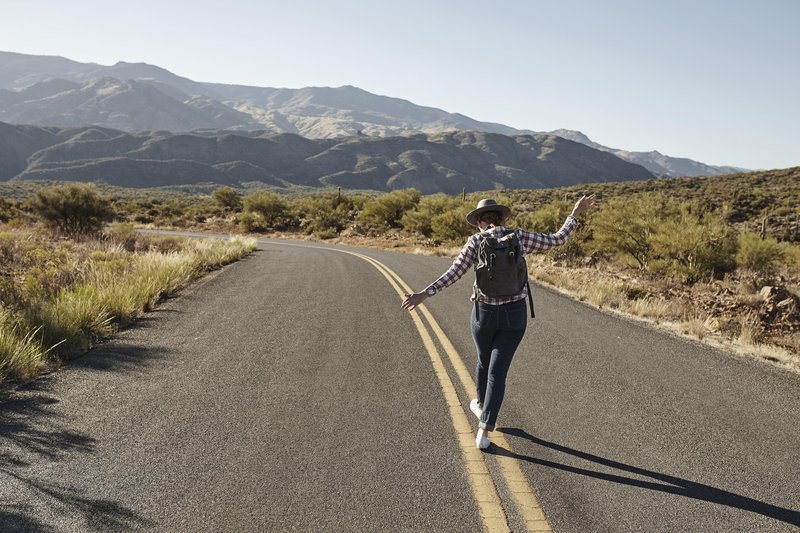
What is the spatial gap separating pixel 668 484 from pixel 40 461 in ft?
14.9

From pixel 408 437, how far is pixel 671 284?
12.2 meters

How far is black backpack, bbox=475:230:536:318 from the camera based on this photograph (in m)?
3.97

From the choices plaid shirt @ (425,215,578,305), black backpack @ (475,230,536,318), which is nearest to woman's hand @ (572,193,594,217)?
plaid shirt @ (425,215,578,305)

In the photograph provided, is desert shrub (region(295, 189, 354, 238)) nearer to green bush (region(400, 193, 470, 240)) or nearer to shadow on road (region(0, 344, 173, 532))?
green bush (region(400, 193, 470, 240))

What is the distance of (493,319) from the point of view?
413 cm

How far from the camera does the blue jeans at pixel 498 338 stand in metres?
4.08

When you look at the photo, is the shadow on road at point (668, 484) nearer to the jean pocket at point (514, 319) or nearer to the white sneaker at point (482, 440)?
the white sneaker at point (482, 440)

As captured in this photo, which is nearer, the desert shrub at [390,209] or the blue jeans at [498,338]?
the blue jeans at [498,338]

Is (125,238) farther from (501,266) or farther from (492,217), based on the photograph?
(501,266)

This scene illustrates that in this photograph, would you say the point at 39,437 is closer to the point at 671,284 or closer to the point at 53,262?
the point at 53,262

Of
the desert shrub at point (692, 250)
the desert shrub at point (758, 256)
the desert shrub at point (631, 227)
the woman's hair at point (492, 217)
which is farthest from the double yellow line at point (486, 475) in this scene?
the desert shrub at point (758, 256)

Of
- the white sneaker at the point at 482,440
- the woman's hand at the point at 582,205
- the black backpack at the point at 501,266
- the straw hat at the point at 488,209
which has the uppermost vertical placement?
the woman's hand at the point at 582,205

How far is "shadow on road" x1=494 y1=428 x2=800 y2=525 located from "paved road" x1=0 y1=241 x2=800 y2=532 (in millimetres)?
16

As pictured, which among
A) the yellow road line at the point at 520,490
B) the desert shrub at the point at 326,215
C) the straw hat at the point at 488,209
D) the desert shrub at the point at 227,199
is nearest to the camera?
the yellow road line at the point at 520,490
